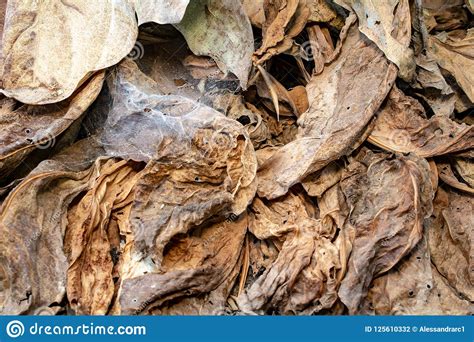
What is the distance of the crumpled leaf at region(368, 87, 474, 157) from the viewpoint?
10.7ft

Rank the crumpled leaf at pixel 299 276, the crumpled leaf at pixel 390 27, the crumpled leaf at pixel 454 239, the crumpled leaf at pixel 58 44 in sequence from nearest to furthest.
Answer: the crumpled leaf at pixel 299 276 < the crumpled leaf at pixel 454 239 < the crumpled leaf at pixel 58 44 < the crumpled leaf at pixel 390 27

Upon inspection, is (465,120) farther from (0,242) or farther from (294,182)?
(0,242)


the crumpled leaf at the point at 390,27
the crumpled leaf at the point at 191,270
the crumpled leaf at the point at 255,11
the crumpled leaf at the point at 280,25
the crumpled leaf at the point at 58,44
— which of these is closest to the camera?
the crumpled leaf at the point at 191,270

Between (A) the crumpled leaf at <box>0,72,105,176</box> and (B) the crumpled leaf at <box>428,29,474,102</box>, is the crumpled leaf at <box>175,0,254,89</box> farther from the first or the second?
(B) the crumpled leaf at <box>428,29,474,102</box>

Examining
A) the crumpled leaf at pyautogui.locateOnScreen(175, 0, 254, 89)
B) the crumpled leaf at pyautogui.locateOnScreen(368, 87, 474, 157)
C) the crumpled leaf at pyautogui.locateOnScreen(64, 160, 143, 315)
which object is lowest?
the crumpled leaf at pyautogui.locateOnScreen(64, 160, 143, 315)

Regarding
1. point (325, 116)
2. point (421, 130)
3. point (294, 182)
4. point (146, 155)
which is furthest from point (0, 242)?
point (421, 130)

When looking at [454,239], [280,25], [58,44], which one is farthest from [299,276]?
[58,44]

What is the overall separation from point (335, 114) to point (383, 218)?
65 cm

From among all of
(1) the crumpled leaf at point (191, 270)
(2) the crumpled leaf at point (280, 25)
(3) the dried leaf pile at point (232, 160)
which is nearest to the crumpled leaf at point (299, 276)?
(3) the dried leaf pile at point (232, 160)

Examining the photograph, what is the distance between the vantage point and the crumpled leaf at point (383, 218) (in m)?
2.84

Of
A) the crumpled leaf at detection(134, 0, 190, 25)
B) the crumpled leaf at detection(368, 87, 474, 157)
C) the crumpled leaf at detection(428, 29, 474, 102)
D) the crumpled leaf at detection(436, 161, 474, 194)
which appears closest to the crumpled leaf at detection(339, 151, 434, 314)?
the crumpled leaf at detection(368, 87, 474, 157)

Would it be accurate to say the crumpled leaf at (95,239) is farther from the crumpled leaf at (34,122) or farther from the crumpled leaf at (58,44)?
the crumpled leaf at (58,44)

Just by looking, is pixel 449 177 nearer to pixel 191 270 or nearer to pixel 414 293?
pixel 414 293

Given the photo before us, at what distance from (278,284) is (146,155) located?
95cm
